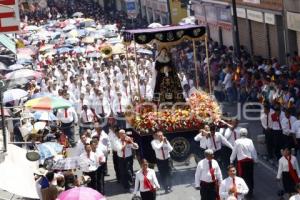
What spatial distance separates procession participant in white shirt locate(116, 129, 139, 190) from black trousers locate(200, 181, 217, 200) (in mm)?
2621

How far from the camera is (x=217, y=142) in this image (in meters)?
16.9

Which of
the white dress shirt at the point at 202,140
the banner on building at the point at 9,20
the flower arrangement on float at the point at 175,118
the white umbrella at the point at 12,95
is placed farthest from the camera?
the white umbrella at the point at 12,95

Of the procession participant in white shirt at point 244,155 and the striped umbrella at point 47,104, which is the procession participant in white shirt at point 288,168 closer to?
the procession participant in white shirt at point 244,155

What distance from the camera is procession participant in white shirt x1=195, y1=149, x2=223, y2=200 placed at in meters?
14.5

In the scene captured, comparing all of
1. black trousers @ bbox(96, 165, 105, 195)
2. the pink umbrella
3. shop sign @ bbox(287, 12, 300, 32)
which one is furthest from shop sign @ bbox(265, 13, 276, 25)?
the pink umbrella

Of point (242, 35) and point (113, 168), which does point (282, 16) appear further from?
point (113, 168)

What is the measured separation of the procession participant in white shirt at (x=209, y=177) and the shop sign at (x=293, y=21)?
534 inches

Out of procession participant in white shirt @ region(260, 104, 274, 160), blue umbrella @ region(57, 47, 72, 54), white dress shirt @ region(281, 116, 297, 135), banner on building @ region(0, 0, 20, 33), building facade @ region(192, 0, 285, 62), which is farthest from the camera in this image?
blue umbrella @ region(57, 47, 72, 54)

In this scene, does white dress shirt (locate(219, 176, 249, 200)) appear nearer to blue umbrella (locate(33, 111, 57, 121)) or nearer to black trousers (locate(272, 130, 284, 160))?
black trousers (locate(272, 130, 284, 160))

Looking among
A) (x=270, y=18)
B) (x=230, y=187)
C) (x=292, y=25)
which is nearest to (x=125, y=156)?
(x=230, y=187)

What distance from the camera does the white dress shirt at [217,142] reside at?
1677cm

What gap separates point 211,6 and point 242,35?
4.23 meters

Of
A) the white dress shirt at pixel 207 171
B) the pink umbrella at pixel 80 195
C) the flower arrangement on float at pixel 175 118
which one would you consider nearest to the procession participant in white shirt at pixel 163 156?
the flower arrangement on float at pixel 175 118

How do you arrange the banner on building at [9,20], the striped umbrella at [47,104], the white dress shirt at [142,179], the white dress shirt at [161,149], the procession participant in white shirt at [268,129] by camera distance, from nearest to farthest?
1. the banner on building at [9,20]
2. the white dress shirt at [142,179]
3. the white dress shirt at [161,149]
4. the procession participant in white shirt at [268,129]
5. the striped umbrella at [47,104]
